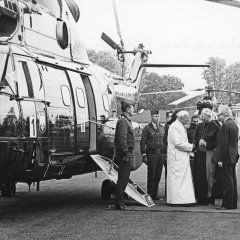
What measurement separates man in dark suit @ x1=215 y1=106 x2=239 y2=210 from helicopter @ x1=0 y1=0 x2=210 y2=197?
2183mm

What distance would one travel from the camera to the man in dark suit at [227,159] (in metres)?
9.53

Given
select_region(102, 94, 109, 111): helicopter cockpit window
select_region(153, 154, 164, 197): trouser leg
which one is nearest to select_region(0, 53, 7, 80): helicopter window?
select_region(102, 94, 109, 111): helicopter cockpit window

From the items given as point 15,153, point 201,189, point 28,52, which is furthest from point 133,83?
point 15,153

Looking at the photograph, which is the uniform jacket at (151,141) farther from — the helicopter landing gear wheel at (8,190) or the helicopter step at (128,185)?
the helicopter landing gear wheel at (8,190)

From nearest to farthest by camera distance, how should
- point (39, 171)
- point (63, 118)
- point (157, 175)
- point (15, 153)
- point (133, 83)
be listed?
point (15, 153), point (39, 171), point (63, 118), point (157, 175), point (133, 83)

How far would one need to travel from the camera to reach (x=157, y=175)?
11.5 meters

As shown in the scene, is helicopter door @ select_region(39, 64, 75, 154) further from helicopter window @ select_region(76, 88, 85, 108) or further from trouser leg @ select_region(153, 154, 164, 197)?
trouser leg @ select_region(153, 154, 164, 197)

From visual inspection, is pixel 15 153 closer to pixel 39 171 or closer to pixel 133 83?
pixel 39 171

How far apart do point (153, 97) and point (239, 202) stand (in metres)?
69.7

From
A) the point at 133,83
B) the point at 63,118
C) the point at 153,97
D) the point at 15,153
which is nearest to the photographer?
the point at 15,153

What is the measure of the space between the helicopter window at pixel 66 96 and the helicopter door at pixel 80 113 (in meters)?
0.24

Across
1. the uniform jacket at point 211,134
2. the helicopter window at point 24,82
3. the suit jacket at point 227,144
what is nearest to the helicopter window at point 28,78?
the helicopter window at point 24,82

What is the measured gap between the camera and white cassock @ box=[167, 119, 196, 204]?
1009cm

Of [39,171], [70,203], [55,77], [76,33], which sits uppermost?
[76,33]
